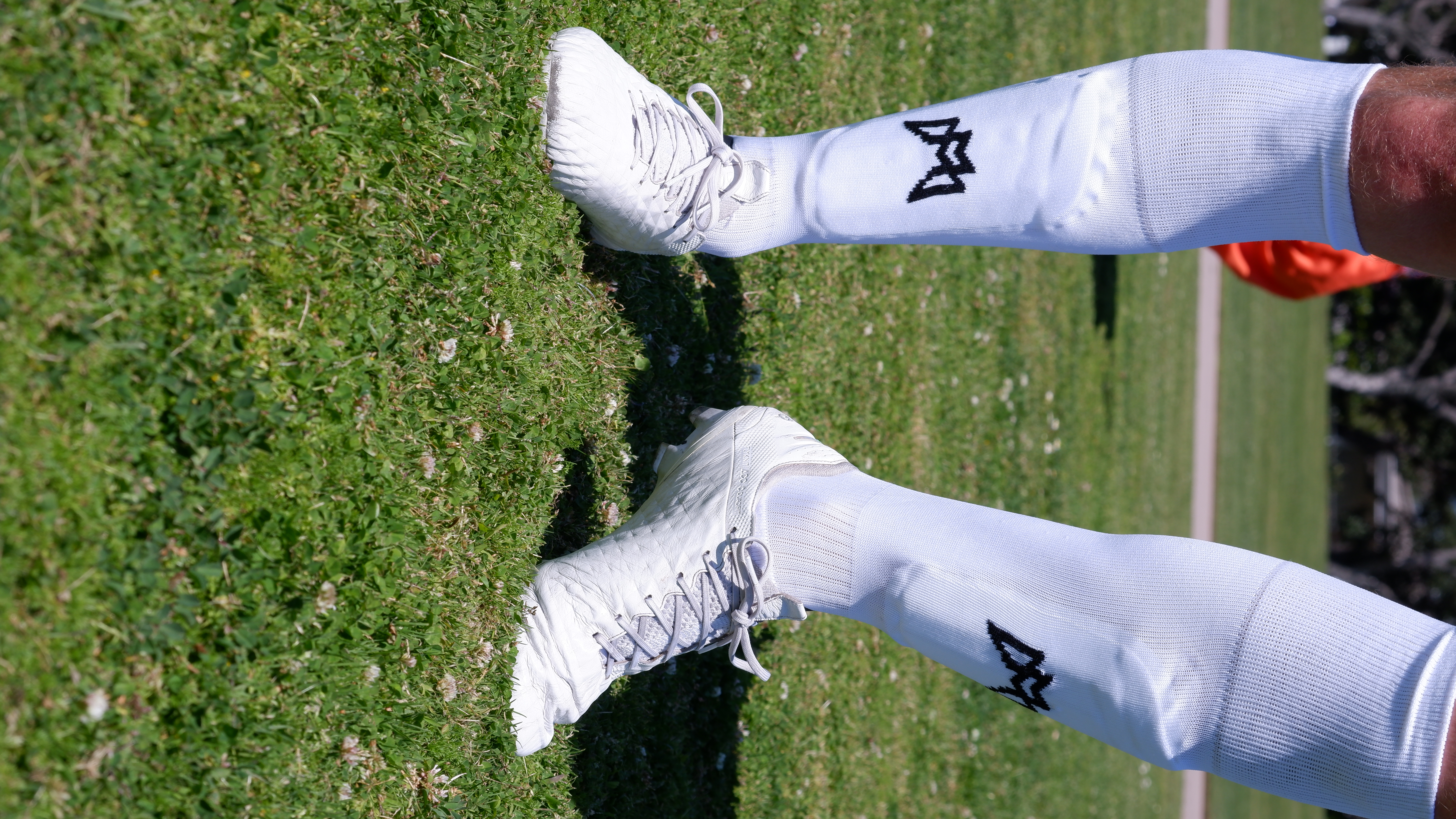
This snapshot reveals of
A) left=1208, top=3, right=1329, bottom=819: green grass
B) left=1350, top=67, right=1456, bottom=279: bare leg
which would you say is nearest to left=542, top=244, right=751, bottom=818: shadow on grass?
left=1350, top=67, right=1456, bottom=279: bare leg

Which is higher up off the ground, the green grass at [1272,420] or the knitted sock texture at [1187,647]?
the knitted sock texture at [1187,647]

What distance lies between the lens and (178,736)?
1.67 meters

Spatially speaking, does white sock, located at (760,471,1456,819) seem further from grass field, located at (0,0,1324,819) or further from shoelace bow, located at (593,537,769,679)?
grass field, located at (0,0,1324,819)

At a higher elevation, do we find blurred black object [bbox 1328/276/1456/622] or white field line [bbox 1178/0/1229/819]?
white field line [bbox 1178/0/1229/819]

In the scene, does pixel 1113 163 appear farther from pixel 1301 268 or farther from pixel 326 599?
pixel 1301 268

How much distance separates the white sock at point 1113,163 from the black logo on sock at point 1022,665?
79 centimetres

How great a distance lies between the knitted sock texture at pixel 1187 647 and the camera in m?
1.51

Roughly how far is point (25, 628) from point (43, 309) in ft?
1.53

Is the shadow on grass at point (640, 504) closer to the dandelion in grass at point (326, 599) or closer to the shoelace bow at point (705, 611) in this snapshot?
the shoelace bow at point (705, 611)

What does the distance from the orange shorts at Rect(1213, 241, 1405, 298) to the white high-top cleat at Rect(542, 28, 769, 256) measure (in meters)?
5.41

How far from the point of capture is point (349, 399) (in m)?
2.00

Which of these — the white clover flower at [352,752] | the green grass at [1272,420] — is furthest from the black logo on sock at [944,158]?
the green grass at [1272,420]

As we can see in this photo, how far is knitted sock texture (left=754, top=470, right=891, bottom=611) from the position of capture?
2.05 metres

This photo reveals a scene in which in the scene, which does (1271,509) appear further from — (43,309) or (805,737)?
(43,309)
